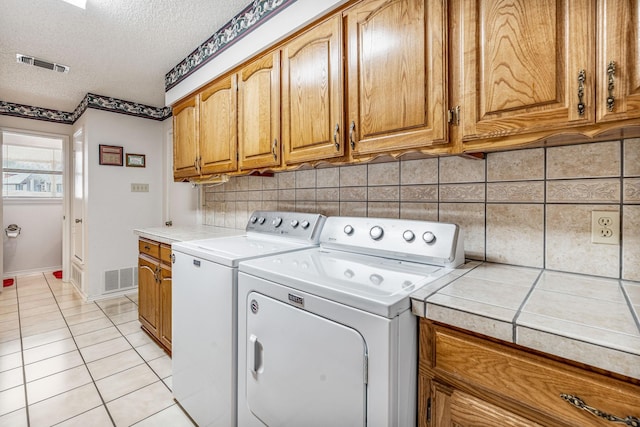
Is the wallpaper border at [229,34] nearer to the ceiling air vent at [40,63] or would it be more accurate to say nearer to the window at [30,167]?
the ceiling air vent at [40,63]

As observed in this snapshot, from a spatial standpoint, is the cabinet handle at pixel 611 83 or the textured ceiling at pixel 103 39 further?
the textured ceiling at pixel 103 39

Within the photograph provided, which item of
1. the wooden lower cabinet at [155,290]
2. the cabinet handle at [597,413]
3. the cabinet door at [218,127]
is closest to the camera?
the cabinet handle at [597,413]

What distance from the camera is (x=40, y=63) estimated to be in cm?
247

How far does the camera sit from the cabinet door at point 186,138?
2.37m

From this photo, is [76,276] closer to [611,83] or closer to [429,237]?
[429,237]

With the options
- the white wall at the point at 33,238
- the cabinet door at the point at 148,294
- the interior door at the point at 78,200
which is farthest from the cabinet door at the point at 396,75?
the white wall at the point at 33,238

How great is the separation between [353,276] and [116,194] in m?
3.59

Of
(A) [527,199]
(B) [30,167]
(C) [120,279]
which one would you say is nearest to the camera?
(A) [527,199]

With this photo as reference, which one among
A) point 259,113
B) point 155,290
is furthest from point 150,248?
point 259,113

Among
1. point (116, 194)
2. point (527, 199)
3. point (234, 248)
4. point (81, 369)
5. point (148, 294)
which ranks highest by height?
point (116, 194)

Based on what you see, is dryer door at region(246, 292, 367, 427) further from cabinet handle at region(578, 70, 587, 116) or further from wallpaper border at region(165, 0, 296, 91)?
wallpaper border at region(165, 0, 296, 91)

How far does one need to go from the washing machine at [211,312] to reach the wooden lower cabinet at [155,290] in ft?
1.55

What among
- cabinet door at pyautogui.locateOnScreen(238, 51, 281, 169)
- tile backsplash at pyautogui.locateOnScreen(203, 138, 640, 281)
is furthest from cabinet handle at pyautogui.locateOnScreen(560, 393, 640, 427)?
cabinet door at pyautogui.locateOnScreen(238, 51, 281, 169)

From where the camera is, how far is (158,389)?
184cm
